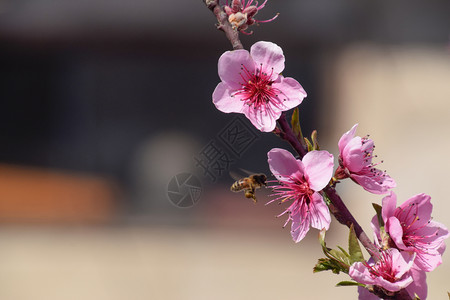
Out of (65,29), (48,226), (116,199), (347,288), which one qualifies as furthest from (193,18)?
(347,288)

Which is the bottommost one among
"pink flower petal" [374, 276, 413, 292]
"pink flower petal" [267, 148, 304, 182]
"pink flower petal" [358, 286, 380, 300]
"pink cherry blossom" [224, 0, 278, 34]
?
"pink flower petal" [374, 276, 413, 292]

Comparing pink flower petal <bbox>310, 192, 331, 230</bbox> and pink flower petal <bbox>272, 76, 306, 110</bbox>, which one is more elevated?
pink flower petal <bbox>272, 76, 306, 110</bbox>

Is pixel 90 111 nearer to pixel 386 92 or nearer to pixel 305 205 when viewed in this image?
pixel 386 92

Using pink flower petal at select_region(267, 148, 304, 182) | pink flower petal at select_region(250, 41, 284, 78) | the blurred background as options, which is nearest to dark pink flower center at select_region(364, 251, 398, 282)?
pink flower petal at select_region(267, 148, 304, 182)

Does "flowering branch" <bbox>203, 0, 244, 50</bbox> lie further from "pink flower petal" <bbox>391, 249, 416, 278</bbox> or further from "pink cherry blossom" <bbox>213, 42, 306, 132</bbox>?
"pink flower petal" <bbox>391, 249, 416, 278</bbox>

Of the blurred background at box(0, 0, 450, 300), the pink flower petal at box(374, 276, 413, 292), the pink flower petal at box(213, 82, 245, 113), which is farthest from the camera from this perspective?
the blurred background at box(0, 0, 450, 300)

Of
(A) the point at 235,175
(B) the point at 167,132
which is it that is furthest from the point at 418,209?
(B) the point at 167,132

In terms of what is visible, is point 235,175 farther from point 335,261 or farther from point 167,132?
point 167,132
